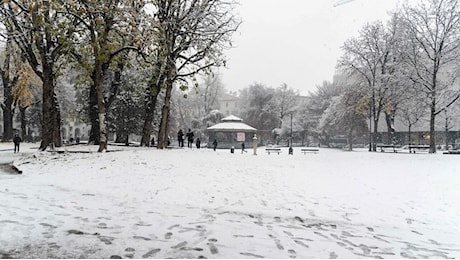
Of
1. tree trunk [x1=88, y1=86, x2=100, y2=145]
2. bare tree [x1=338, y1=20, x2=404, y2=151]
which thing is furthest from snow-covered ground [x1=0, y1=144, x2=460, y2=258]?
bare tree [x1=338, y1=20, x2=404, y2=151]

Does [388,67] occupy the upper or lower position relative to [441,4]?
lower

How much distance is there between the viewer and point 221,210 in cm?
603

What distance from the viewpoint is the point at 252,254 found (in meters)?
3.76

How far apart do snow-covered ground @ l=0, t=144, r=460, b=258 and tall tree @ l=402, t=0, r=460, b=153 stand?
30.8ft

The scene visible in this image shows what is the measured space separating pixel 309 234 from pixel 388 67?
68.7 ft

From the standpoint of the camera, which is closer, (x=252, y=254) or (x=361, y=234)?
(x=252, y=254)

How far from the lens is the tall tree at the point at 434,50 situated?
683 inches

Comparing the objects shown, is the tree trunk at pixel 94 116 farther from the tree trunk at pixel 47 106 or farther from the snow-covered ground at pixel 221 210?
the snow-covered ground at pixel 221 210

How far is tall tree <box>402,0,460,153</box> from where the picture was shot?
56.9 feet

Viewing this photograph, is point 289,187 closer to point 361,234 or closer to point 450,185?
point 361,234

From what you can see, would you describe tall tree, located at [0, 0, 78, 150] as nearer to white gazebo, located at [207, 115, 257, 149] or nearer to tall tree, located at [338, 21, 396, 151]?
tall tree, located at [338, 21, 396, 151]

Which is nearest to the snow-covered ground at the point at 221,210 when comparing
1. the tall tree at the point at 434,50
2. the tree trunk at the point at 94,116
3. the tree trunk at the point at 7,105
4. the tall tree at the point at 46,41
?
the tall tree at the point at 46,41

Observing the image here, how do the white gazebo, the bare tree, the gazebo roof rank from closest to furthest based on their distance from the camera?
the bare tree → the gazebo roof → the white gazebo

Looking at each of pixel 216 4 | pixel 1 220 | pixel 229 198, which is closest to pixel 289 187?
pixel 229 198
